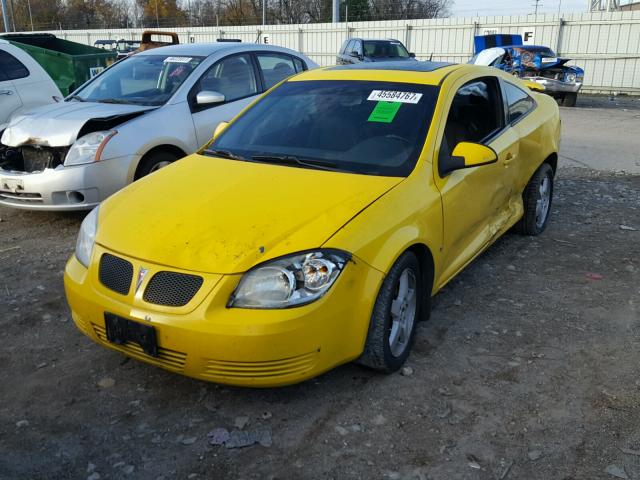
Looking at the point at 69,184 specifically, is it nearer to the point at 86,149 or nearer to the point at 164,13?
the point at 86,149

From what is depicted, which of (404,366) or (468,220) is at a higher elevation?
(468,220)

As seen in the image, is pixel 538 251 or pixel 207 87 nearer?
pixel 538 251

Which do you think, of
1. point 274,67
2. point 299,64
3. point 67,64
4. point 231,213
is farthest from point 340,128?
point 67,64

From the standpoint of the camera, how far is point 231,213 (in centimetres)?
316

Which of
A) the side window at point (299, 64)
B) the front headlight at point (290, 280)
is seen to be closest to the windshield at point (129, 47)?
the side window at point (299, 64)

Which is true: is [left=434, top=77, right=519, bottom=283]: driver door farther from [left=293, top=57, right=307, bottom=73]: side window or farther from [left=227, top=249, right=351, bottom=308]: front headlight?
[left=293, top=57, right=307, bottom=73]: side window

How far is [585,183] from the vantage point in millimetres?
7934

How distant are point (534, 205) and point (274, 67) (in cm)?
357

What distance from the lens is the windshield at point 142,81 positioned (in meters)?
6.34

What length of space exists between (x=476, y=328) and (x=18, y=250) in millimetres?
3938

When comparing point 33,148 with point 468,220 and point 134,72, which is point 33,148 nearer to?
point 134,72

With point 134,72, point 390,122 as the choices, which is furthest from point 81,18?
point 390,122

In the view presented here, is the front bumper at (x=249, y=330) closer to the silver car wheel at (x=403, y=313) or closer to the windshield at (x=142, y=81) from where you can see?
the silver car wheel at (x=403, y=313)

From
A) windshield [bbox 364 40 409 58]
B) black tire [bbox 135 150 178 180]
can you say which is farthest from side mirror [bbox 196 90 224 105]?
windshield [bbox 364 40 409 58]
